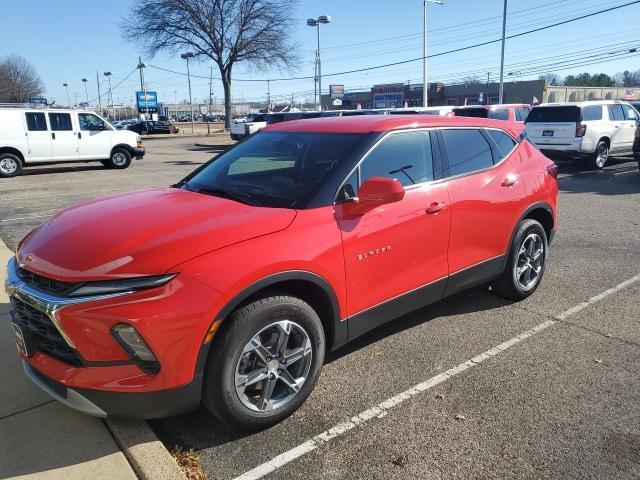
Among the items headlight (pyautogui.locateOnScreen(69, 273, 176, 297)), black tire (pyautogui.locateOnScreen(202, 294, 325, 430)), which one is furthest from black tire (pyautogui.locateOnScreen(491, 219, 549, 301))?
headlight (pyautogui.locateOnScreen(69, 273, 176, 297))

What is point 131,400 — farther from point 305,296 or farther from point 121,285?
point 305,296

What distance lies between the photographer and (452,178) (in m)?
3.99

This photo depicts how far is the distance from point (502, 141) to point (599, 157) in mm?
11491

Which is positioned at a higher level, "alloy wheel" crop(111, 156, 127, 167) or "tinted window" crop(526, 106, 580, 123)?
"tinted window" crop(526, 106, 580, 123)

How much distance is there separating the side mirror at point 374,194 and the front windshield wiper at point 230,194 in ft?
2.00

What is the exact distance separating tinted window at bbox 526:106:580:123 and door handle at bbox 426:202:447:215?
11995mm

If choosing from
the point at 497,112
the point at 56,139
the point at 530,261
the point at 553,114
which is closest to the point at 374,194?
the point at 530,261

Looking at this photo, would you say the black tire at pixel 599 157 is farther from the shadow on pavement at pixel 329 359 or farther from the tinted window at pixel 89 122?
the tinted window at pixel 89 122

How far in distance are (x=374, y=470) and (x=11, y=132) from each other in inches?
623

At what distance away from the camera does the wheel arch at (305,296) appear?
2615 millimetres

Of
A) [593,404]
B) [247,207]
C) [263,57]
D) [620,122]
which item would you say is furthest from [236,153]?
[263,57]

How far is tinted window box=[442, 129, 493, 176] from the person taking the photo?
4.07 metres

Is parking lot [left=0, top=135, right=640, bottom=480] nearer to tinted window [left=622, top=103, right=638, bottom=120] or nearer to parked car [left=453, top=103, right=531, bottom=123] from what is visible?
parked car [left=453, top=103, right=531, bottom=123]

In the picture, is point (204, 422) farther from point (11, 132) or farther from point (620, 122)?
point (620, 122)
